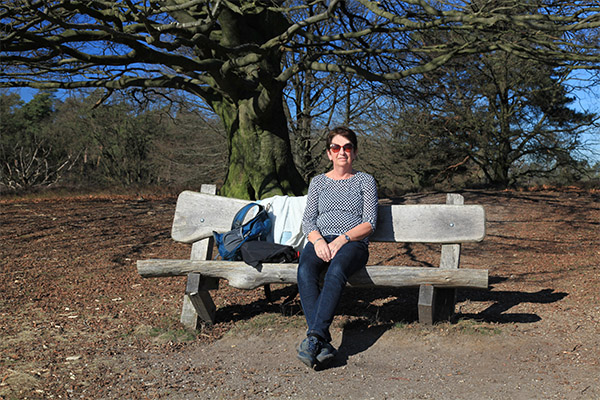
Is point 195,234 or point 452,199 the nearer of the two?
point 452,199

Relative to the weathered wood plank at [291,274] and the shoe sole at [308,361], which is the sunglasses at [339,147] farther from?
the shoe sole at [308,361]

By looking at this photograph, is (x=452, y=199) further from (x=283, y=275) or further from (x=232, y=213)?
(x=232, y=213)

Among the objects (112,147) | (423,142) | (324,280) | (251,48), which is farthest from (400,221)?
(112,147)

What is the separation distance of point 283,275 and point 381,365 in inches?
36.8

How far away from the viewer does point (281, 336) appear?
3.79 metres

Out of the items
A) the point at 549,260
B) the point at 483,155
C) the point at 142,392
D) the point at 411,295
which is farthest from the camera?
the point at 483,155

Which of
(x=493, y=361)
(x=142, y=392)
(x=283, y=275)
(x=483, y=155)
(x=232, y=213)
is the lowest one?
(x=142, y=392)

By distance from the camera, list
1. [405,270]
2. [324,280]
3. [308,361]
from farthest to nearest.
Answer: [405,270] < [324,280] < [308,361]

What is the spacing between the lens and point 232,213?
4344mm

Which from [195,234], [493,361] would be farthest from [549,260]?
[195,234]

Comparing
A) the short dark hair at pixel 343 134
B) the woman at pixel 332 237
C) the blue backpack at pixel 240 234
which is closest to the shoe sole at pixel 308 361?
the woman at pixel 332 237

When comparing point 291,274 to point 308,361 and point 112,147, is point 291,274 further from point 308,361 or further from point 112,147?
point 112,147

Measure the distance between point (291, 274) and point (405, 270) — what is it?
0.80 metres

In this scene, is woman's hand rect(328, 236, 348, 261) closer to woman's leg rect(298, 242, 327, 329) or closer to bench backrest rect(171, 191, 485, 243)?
woman's leg rect(298, 242, 327, 329)
